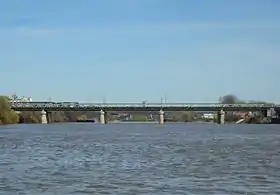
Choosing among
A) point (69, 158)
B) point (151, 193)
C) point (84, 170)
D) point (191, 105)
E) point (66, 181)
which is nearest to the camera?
point (151, 193)

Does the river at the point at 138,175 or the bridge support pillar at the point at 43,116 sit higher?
the river at the point at 138,175

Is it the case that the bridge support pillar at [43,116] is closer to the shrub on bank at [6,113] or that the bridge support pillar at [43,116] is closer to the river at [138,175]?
the shrub on bank at [6,113]

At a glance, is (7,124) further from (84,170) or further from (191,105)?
(84,170)

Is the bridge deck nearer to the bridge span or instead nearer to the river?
the bridge span

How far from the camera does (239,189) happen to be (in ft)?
89.3

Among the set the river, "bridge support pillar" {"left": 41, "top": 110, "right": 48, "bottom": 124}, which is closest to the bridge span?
"bridge support pillar" {"left": 41, "top": 110, "right": 48, "bottom": 124}

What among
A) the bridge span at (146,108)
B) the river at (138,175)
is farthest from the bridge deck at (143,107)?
the river at (138,175)

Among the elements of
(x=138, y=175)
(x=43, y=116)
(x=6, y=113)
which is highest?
(x=138, y=175)

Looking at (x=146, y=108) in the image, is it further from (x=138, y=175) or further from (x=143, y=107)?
(x=138, y=175)

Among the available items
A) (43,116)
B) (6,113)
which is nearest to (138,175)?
(6,113)

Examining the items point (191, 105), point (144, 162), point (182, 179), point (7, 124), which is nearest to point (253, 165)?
point (144, 162)

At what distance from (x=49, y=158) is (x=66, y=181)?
15.8 metres

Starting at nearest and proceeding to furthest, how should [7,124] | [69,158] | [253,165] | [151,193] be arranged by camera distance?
[151,193] < [253,165] < [69,158] < [7,124]

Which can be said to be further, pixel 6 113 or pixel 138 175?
pixel 6 113
